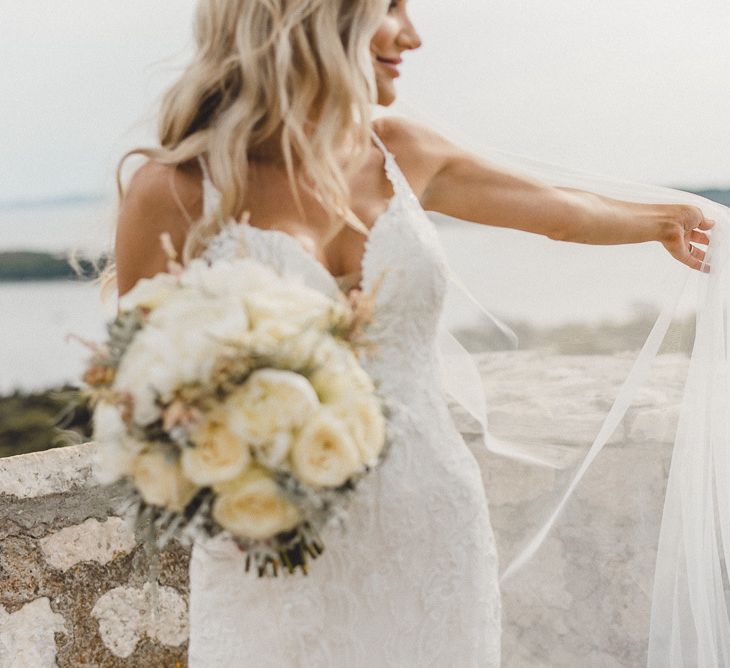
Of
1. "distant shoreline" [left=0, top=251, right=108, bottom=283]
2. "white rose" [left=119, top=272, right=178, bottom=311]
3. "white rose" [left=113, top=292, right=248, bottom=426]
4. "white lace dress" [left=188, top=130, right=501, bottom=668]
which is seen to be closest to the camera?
"white rose" [left=113, top=292, right=248, bottom=426]

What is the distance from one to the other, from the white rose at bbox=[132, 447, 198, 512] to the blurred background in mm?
949

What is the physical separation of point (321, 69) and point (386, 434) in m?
0.82

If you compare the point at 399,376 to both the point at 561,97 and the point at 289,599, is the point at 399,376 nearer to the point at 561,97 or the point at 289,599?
the point at 289,599

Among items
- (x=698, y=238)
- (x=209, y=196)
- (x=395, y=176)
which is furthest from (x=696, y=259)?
(x=209, y=196)

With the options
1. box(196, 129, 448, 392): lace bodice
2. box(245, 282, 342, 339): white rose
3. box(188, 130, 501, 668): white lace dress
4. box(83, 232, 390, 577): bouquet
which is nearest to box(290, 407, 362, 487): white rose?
box(83, 232, 390, 577): bouquet

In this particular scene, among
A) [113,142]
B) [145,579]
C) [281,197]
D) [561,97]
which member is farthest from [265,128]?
[561,97]

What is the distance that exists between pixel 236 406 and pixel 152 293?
23 centimetres

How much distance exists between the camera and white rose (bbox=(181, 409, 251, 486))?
1.30 m

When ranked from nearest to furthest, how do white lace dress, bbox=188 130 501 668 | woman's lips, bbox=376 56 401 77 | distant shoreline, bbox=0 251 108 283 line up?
white lace dress, bbox=188 130 501 668 < woman's lips, bbox=376 56 401 77 < distant shoreline, bbox=0 251 108 283

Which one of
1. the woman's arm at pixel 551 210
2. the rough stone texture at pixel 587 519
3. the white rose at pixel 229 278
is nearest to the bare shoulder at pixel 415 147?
the woman's arm at pixel 551 210

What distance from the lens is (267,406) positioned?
130cm

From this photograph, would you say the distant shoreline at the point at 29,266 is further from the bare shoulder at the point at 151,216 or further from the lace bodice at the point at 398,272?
the lace bodice at the point at 398,272

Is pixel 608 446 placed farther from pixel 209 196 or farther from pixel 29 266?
pixel 29 266

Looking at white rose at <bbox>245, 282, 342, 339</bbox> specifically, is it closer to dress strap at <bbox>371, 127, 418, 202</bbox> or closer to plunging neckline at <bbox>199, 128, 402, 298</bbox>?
plunging neckline at <bbox>199, 128, 402, 298</bbox>
